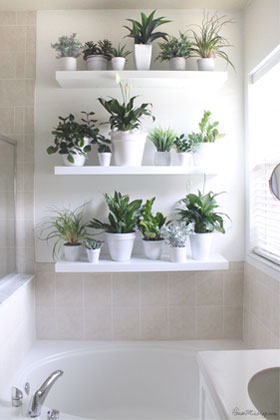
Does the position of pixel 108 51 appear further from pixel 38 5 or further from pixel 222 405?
pixel 222 405

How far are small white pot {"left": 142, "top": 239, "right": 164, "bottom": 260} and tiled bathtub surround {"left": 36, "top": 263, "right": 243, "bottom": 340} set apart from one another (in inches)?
8.0

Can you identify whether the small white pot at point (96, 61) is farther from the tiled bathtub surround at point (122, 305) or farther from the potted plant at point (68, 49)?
the tiled bathtub surround at point (122, 305)

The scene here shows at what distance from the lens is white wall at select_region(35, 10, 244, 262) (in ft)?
6.97

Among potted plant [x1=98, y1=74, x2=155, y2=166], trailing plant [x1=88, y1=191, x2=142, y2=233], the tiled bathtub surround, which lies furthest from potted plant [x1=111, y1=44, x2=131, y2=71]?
the tiled bathtub surround

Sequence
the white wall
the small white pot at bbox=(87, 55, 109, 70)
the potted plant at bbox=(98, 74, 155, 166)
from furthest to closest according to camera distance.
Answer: the white wall < the small white pot at bbox=(87, 55, 109, 70) < the potted plant at bbox=(98, 74, 155, 166)

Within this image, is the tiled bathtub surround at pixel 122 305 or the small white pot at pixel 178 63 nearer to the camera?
the small white pot at pixel 178 63

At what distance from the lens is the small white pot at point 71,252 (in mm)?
2004

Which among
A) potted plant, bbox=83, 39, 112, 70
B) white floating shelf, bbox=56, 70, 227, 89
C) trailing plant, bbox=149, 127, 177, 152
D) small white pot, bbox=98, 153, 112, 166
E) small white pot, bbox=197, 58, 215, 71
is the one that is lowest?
small white pot, bbox=98, 153, 112, 166

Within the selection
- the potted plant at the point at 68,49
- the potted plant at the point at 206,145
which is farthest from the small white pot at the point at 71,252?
the potted plant at the point at 68,49

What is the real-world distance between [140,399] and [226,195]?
128 cm

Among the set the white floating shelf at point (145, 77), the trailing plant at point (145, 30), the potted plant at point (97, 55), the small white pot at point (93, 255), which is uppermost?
the trailing plant at point (145, 30)

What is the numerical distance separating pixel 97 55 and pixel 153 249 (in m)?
1.14

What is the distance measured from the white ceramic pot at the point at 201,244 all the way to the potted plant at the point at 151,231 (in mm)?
192

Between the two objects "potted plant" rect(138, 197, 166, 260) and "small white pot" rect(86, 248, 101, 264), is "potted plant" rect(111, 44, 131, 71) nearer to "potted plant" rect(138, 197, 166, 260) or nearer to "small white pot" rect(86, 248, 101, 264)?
"potted plant" rect(138, 197, 166, 260)
